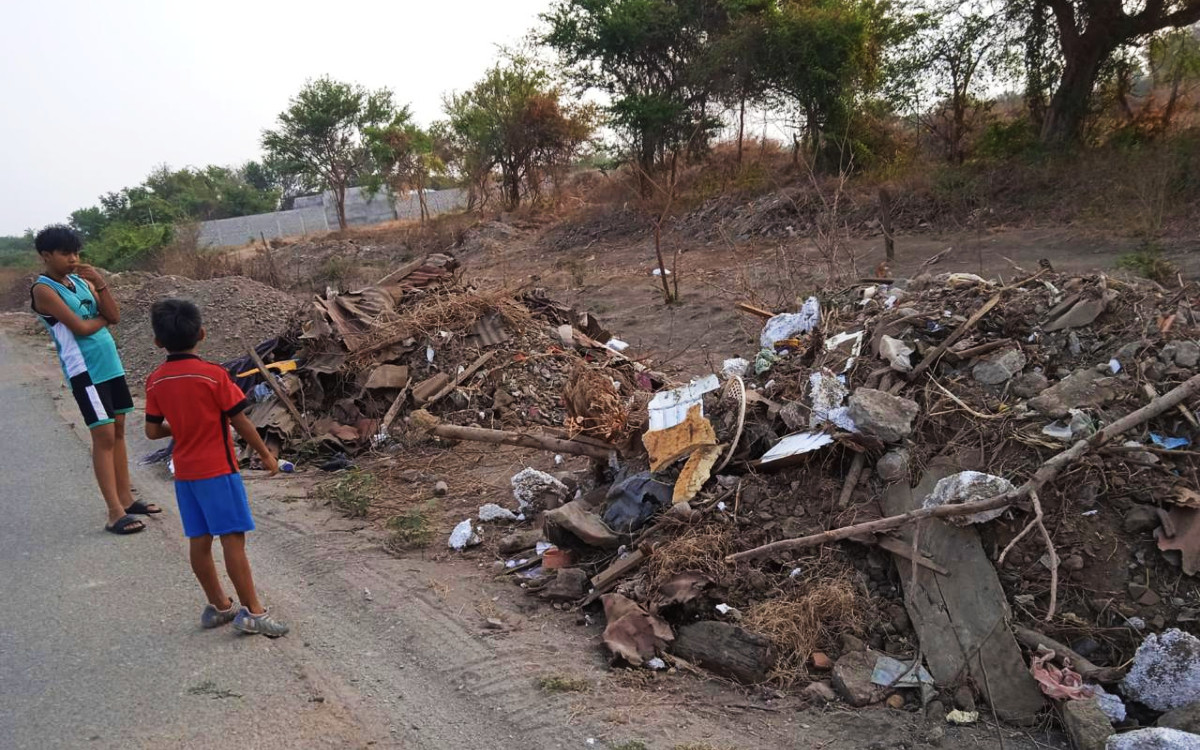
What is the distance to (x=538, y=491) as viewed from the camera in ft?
15.8

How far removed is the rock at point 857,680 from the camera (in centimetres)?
281

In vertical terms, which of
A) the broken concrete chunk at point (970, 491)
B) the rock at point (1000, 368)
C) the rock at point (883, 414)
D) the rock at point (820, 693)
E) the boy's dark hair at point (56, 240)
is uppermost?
the boy's dark hair at point (56, 240)

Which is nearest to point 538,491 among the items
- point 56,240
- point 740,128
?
point 56,240

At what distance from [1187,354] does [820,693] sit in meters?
2.30

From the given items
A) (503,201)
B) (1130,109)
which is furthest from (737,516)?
(503,201)

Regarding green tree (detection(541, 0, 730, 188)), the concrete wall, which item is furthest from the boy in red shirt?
the concrete wall

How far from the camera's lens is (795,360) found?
4.67 meters

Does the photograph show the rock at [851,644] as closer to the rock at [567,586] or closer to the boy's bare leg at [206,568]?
the rock at [567,586]

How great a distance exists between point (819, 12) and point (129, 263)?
787 inches

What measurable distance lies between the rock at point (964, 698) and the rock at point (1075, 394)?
1.33m

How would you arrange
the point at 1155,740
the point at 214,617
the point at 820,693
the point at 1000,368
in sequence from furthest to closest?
the point at 1000,368
the point at 214,617
the point at 820,693
the point at 1155,740

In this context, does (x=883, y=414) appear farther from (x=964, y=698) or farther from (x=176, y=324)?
(x=176, y=324)

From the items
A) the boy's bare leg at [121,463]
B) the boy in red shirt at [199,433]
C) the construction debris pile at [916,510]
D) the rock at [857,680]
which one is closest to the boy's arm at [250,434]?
the boy in red shirt at [199,433]

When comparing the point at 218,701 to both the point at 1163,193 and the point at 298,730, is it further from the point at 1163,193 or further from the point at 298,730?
the point at 1163,193
